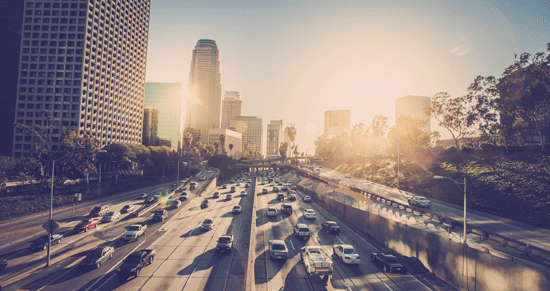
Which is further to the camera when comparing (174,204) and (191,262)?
(174,204)

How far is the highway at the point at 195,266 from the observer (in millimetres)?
19453

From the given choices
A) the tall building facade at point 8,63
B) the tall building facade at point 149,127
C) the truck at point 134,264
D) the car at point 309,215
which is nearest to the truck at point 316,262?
the truck at point 134,264

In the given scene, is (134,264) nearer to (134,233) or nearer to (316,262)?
(134,233)

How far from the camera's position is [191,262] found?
23641 mm

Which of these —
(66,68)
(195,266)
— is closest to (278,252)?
(195,266)

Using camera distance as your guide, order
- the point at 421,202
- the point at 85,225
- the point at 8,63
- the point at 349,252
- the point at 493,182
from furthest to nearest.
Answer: the point at 8,63 < the point at 493,182 < the point at 421,202 < the point at 85,225 < the point at 349,252

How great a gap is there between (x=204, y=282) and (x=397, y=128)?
82942 mm

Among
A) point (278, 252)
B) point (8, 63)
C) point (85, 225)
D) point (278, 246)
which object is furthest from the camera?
point (8, 63)

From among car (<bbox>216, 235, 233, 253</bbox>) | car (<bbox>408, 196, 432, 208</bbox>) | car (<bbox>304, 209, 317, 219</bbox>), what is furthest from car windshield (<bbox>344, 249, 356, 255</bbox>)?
car (<bbox>408, 196, 432, 208</bbox>)

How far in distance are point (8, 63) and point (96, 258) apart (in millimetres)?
125756

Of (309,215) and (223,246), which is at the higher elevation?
(223,246)

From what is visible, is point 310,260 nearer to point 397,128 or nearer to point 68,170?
point 68,170

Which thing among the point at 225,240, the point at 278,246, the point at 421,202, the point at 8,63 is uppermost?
the point at 8,63

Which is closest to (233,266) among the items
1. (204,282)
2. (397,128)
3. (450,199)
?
(204,282)
